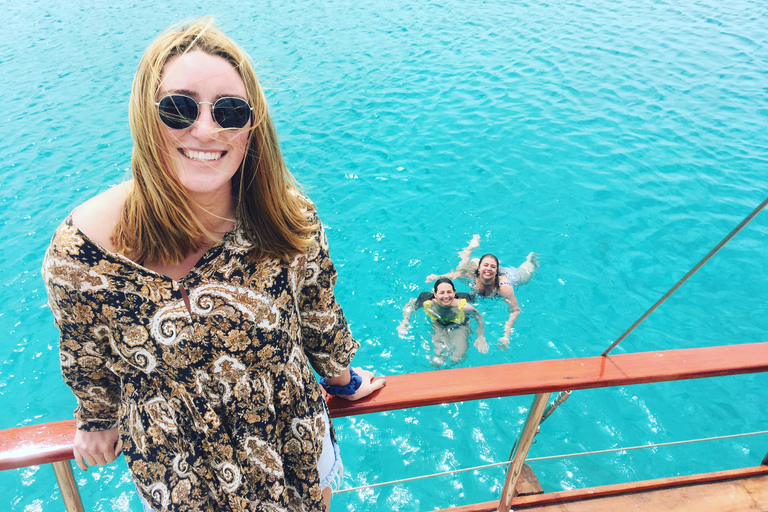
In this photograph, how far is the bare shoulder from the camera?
1089 mm

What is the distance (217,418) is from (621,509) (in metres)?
2.21

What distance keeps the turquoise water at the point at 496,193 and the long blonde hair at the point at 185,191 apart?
0.26 meters

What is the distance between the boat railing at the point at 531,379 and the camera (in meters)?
1.65

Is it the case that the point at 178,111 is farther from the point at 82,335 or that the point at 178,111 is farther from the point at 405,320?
the point at 405,320

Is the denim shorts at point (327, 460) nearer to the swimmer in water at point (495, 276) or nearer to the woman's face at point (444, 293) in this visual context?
the woman's face at point (444, 293)

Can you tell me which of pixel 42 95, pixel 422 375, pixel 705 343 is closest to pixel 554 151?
pixel 705 343

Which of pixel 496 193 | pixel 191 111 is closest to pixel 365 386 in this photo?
pixel 191 111

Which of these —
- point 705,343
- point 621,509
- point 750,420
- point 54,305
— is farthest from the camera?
point 705,343

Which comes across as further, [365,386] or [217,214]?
[365,386]

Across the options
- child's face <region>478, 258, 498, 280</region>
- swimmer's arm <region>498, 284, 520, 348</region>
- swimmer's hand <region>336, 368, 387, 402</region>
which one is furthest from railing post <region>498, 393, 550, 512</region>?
swimmer's arm <region>498, 284, 520, 348</region>

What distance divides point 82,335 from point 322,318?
2.15ft

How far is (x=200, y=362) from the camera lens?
121cm

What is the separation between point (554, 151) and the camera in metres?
9.02

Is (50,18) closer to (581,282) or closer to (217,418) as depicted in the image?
(581,282)
